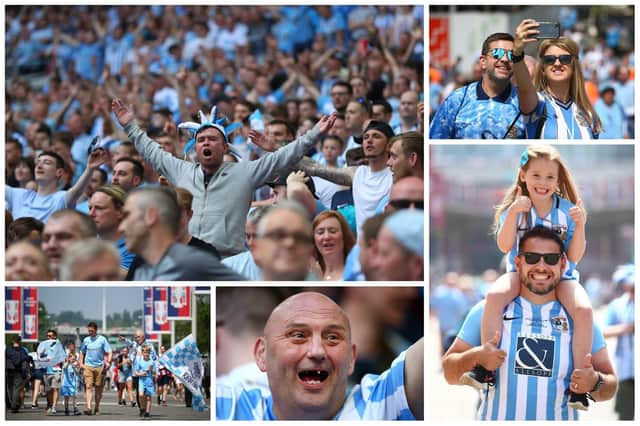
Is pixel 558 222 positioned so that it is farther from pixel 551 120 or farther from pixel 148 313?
pixel 148 313

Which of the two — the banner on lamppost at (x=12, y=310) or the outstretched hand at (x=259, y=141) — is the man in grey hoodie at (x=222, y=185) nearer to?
the outstretched hand at (x=259, y=141)

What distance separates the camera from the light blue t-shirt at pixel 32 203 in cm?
584

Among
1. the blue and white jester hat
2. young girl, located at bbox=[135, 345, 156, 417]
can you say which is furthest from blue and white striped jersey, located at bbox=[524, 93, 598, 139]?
young girl, located at bbox=[135, 345, 156, 417]

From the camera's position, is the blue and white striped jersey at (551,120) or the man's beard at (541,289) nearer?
the man's beard at (541,289)

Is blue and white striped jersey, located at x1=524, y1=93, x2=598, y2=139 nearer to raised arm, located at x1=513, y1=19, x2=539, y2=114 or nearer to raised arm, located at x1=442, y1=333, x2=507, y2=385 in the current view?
raised arm, located at x1=513, y1=19, x2=539, y2=114

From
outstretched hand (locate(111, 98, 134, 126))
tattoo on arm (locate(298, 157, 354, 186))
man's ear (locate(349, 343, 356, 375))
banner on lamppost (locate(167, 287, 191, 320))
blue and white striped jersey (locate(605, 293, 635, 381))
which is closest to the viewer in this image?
man's ear (locate(349, 343, 356, 375))

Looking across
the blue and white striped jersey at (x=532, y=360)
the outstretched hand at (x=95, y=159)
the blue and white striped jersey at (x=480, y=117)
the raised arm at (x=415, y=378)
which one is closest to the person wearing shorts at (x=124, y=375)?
the outstretched hand at (x=95, y=159)

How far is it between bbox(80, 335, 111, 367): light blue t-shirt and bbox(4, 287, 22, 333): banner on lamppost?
362 millimetres

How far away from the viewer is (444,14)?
36.3 ft

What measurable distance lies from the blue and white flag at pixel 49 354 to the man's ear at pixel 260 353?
3.34ft

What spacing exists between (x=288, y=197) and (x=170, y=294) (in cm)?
80

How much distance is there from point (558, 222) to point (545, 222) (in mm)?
63

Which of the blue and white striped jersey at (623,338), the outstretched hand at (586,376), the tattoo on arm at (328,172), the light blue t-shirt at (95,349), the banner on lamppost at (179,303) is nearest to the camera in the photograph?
the outstretched hand at (586,376)

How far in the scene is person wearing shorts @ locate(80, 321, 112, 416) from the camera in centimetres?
551
